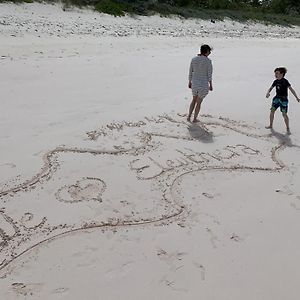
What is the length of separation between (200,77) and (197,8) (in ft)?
67.7

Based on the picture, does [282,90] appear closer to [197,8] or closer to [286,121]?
[286,121]

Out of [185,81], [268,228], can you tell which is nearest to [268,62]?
[185,81]

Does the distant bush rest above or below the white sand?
above

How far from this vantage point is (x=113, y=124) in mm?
7238

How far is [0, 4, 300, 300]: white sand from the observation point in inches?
145

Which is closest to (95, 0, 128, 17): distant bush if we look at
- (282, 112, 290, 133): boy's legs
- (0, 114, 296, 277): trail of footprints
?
(0, 114, 296, 277): trail of footprints

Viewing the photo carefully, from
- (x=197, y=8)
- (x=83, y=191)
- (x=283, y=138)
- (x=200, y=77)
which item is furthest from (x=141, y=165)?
(x=197, y=8)

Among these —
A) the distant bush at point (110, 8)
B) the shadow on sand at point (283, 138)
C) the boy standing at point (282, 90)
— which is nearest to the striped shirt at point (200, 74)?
the boy standing at point (282, 90)

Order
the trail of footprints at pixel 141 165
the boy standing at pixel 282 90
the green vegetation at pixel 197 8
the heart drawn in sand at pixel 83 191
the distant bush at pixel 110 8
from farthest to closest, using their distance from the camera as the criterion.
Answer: the green vegetation at pixel 197 8, the distant bush at pixel 110 8, the boy standing at pixel 282 90, the heart drawn in sand at pixel 83 191, the trail of footprints at pixel 141 165

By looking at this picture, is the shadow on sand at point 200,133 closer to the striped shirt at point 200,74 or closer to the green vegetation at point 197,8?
the striped shirt at point 200,74

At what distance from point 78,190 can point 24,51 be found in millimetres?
7642

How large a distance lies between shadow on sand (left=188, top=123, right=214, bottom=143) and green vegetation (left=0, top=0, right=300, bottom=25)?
13.2 meters

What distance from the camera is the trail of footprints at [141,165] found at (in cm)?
422

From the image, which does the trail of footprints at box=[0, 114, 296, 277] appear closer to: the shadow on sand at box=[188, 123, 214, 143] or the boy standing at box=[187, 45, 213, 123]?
the shadow on sand at box=[188, 123, 214, 143]
